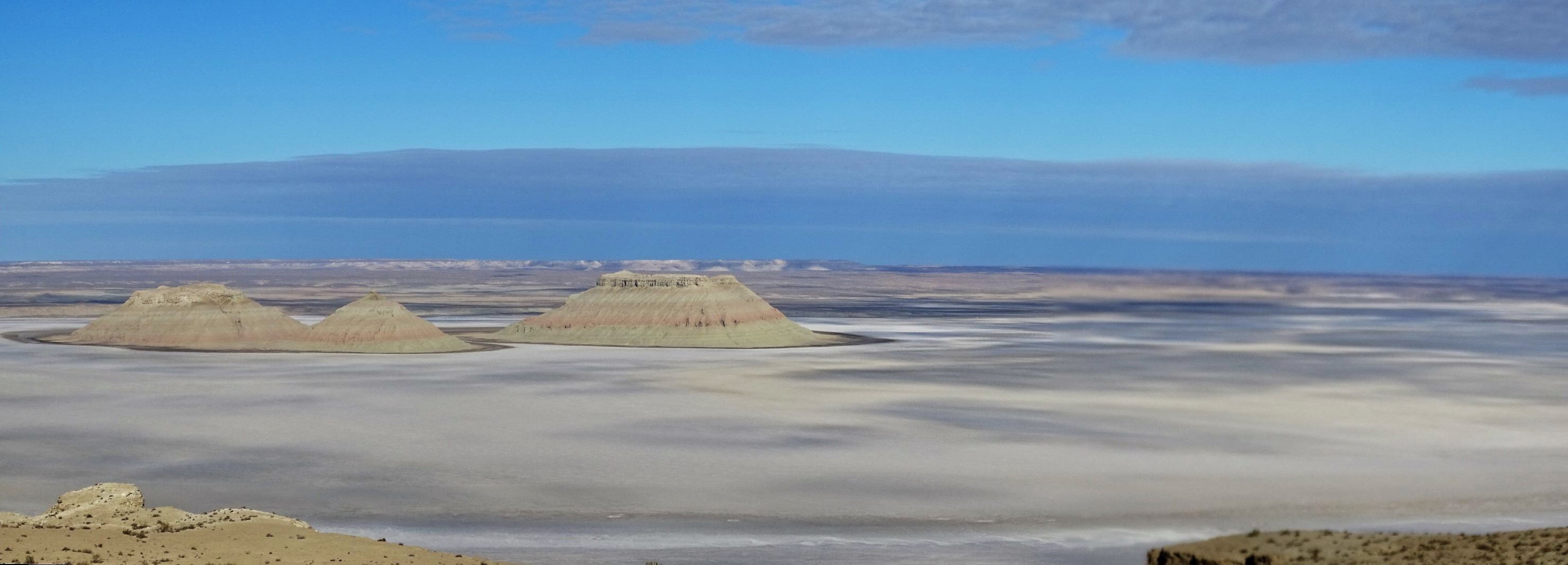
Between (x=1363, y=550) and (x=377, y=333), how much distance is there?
8533cm

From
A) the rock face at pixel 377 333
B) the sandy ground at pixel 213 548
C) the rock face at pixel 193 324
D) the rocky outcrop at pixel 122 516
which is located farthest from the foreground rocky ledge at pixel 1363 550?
the rock face at pixel 193 324

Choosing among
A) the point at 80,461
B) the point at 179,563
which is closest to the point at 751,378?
the point at 80,461

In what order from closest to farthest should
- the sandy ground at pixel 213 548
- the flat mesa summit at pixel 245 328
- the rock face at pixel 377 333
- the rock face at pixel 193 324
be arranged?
the sandy ground at pixel 213 548 < the rock face at pixel 377 333 < the flat mesa summit at pixel 245 328 < the rock face at pixel 193 324

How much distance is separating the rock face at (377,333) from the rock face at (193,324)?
2796 millimetres

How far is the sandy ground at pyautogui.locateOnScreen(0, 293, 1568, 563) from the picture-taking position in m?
32.2

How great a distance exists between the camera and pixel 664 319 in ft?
351

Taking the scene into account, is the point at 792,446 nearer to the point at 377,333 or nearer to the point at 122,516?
the point at 122,516

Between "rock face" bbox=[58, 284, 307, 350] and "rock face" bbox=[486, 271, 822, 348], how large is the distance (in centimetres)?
1760

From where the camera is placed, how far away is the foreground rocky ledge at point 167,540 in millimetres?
20531

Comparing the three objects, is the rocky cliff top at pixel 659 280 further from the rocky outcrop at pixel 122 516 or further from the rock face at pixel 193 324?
the rocky outcrop at pixel 122 516

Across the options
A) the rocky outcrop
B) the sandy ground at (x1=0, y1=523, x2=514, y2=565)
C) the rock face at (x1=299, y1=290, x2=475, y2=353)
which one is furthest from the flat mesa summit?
the sandy ground at (x1=0, y1=523, x2=514, y2=565)

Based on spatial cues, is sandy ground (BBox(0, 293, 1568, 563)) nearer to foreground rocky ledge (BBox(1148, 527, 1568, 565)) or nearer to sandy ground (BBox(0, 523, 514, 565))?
sandy ground (BBox(0, 523, 514, 565))

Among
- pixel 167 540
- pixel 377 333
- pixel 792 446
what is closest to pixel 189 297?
pixel 377 333

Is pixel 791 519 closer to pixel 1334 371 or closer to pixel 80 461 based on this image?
pixel 80 461
